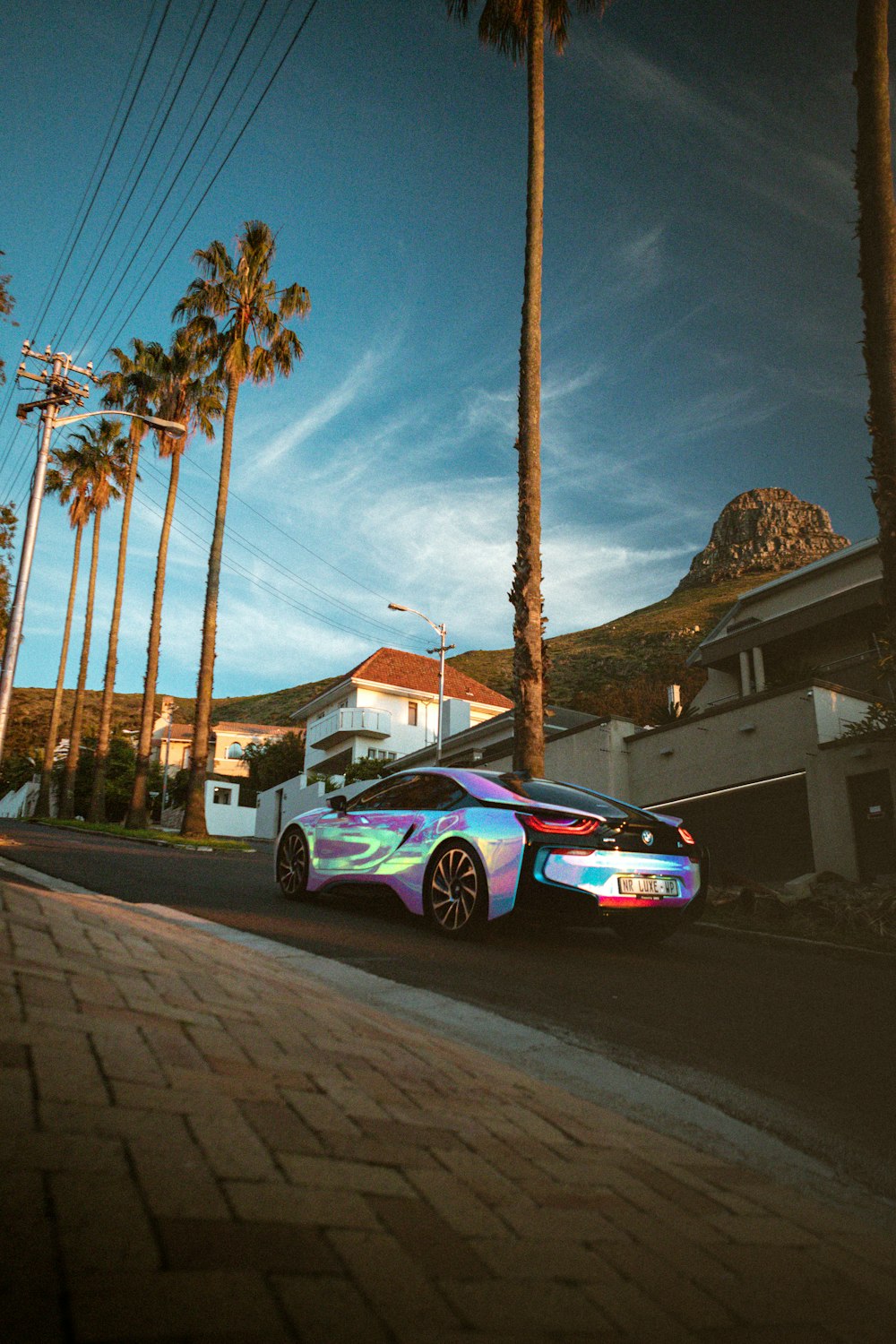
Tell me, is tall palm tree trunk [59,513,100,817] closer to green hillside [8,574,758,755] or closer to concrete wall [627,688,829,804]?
green hillside [8,574,758,755]

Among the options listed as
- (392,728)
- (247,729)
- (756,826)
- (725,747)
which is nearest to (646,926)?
(756,826)

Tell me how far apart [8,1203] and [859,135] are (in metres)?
12.5

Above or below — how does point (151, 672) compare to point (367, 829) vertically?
above

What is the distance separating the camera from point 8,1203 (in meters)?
1.21

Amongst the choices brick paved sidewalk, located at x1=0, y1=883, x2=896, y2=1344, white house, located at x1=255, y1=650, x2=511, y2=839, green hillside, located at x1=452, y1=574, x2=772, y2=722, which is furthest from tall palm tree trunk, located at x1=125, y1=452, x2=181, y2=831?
brick paved sidewalk, located at x1=0, y1=883, x2=896, y2=1344

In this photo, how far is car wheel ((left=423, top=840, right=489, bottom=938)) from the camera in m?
6.77

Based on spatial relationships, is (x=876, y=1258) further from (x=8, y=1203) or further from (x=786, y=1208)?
(x=8, y=1203)

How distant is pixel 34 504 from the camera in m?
20.2

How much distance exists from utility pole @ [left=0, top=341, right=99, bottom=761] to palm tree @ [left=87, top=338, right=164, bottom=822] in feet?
29.5

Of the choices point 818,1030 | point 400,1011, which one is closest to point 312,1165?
point 400,1011

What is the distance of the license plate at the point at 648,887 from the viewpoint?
6.55 meters

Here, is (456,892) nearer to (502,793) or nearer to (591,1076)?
(502,793)

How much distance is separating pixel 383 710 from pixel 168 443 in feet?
66.6

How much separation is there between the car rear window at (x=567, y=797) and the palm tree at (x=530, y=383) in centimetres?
493
